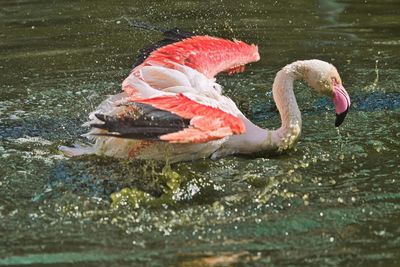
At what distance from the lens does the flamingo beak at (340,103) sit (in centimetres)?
626

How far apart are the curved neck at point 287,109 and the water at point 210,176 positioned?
0.11 m

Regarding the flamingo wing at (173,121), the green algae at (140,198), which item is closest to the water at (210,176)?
the green algae at (140,198)

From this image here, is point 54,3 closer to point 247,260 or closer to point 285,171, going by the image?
point 285,171

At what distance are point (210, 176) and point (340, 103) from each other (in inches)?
44.7

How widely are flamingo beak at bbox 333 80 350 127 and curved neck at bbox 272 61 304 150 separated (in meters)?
0.27

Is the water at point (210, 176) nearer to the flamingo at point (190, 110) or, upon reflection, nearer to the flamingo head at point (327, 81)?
the flamingo at point (190, 110)

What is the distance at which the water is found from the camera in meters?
4.70

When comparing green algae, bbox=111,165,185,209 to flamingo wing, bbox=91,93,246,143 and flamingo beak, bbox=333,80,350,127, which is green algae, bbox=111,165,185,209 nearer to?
flamingo wing, bbox=91,93,246,143

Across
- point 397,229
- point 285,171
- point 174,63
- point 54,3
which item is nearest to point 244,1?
point 54,3

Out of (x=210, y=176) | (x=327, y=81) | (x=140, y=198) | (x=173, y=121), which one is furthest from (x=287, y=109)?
(x=140, y=198)

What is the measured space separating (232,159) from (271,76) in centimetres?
213

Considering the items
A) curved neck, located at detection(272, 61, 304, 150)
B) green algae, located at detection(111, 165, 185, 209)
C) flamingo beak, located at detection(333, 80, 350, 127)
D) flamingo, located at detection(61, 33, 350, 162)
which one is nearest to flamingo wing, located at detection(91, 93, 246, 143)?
flamingo, located at detection(61, 33, 350, 162)

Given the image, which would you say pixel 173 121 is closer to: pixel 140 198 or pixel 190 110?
pixel 190 110

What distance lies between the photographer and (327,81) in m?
6.43
